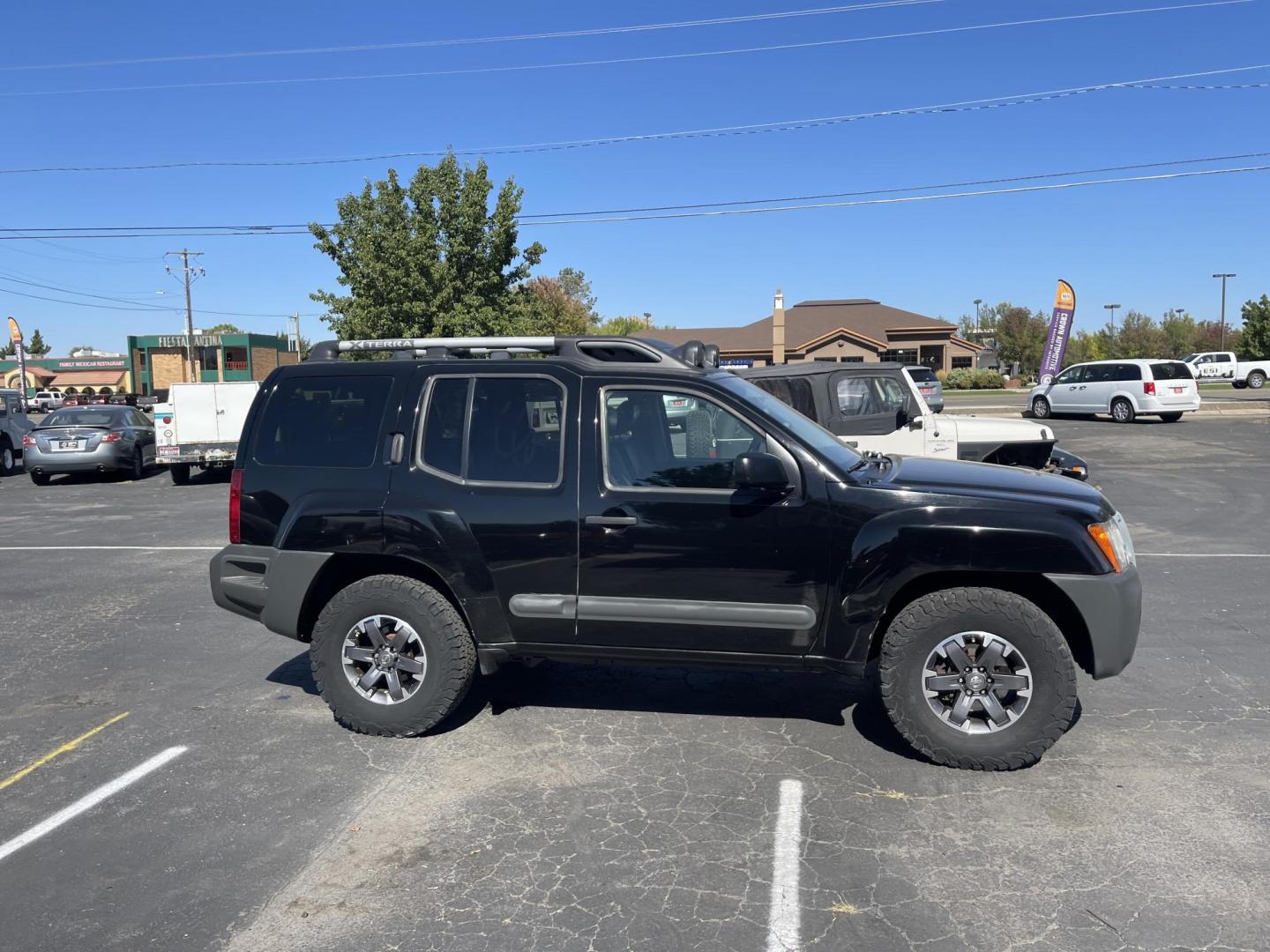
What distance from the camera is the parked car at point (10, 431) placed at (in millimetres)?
21469

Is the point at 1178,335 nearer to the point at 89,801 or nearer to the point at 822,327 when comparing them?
the point at 822,327

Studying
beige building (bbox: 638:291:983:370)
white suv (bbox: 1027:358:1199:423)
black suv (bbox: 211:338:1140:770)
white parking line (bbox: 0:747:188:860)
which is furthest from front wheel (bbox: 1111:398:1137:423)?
beige building (bbox: 638:291:983:370)

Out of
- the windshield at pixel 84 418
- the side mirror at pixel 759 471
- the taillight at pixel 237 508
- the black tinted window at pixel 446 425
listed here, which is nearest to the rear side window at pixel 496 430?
the black tinted window at pixel 446 425

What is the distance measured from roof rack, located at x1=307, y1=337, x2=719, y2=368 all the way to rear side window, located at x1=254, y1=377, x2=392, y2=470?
26 centimetres

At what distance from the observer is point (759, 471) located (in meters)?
4.60

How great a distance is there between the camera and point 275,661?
6.64m

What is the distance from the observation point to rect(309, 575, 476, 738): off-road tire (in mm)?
5051

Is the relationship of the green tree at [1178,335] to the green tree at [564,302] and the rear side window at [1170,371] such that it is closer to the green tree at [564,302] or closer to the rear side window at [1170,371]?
the green tree at [564,302]

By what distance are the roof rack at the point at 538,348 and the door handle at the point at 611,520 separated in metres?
0.91

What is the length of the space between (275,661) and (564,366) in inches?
123

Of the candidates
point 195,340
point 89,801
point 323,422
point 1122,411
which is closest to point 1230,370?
point 1122,411

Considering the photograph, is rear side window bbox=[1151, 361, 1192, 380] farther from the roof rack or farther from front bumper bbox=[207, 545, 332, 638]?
front bumper bbox=[207, 545, 332, 638]

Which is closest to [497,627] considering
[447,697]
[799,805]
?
[447,697]

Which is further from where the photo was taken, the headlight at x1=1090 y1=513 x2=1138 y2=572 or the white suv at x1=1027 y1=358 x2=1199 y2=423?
the white suv at x1=1027 y1=358 x2=1199 y2=423
